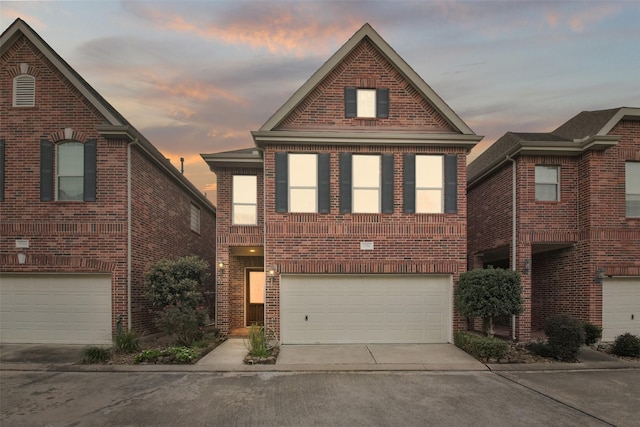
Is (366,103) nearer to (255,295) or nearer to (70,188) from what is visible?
(255,295)

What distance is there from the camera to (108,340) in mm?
12555

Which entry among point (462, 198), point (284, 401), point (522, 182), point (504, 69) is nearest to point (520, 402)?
point (284, 401)

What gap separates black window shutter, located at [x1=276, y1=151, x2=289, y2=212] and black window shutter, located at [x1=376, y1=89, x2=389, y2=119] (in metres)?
3.49

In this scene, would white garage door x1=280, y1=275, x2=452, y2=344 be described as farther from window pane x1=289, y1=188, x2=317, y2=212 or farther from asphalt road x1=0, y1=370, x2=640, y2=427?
asphalt road x1=0, y1=370, x2=640, y2=427

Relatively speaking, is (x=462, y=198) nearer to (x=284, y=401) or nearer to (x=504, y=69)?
(x=504, y=69)

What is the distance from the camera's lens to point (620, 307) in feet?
43.9

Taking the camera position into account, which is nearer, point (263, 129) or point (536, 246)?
point (263, 129)

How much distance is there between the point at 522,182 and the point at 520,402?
7987mm

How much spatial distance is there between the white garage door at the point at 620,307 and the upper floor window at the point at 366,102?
9.32m

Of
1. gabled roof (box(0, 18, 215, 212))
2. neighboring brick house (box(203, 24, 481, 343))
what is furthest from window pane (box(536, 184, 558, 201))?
gabled roof (box(0, 18, 215, 212))

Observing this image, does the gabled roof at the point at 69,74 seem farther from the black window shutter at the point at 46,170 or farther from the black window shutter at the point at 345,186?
the black window shutter at the point at 345,186

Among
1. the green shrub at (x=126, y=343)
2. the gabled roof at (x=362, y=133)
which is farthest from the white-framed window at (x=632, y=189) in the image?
the green shrub at (x=126, y=343)

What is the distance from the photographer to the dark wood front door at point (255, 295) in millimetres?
16812

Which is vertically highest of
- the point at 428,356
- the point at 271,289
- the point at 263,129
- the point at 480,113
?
the point at 480,113
